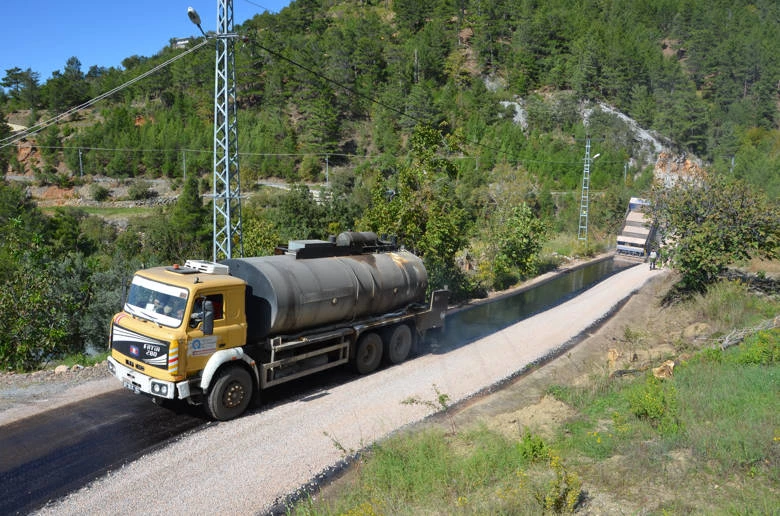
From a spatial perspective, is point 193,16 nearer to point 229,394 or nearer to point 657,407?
point 229,394

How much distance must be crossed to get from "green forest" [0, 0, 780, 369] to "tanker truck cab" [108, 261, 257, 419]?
25.1 ft

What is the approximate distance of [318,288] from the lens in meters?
12.6

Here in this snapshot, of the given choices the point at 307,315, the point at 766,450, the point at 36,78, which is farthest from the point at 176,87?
the point at 766,450

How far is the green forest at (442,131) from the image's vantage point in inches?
883

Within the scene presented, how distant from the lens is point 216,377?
10961 millimetres

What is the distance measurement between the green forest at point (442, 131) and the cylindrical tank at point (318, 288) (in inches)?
260

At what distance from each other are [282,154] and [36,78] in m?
77.8

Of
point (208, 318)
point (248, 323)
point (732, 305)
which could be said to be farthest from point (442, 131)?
point (208, 318)

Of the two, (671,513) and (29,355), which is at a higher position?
(671,513)

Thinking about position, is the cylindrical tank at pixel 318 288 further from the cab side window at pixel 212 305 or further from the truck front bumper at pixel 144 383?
the truck front bumper at pixel 144 383

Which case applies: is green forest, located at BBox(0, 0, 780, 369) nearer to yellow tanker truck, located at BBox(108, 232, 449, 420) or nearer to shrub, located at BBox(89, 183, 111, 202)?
shrub, located at BBox(89, 183, 111, 202)

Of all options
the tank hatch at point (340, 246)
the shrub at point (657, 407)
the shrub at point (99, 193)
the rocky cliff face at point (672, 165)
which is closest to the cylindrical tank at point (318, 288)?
the tank hatch at point (340, 246)

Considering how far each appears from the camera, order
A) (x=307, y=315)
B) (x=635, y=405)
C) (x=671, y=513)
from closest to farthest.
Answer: (x=671, y=513), (x=635, y=405), (x=307, y=315)

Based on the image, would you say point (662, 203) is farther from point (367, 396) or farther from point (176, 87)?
point (176, 87)
